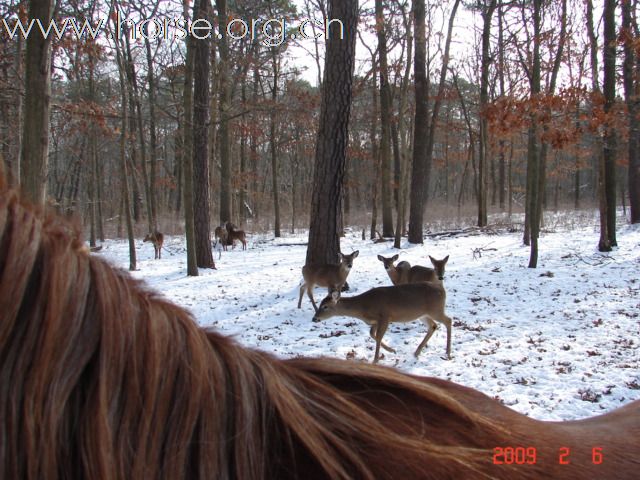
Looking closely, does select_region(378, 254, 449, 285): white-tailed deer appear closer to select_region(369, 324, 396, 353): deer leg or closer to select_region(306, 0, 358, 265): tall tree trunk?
select_region(306, 0, 358, 265): tall tree trunk

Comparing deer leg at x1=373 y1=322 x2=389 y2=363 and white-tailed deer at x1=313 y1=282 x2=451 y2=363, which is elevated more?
white-tailed deer at x1=313 y1=282 x2=451 y2=363

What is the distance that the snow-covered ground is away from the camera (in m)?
5.34


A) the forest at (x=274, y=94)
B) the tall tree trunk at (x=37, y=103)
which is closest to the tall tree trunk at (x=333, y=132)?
the forest at (x=274, y=94)

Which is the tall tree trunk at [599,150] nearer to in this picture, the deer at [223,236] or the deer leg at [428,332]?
the deer leg at [428,332]

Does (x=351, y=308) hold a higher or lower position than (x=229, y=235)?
lower

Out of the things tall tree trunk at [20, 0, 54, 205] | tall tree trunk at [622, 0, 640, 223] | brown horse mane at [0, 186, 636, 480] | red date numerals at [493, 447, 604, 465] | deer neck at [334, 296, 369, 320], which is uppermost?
tall tree trunk at [622, 0, 640, 223]

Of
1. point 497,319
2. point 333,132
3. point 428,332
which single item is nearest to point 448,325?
point 428,332

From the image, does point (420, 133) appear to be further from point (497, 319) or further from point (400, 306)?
point (400, 306)

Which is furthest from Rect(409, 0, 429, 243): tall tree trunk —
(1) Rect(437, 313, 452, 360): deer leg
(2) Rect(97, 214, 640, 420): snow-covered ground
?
(1) Rect(437, 313, 452, 360): deer leg

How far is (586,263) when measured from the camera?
12.4 meters

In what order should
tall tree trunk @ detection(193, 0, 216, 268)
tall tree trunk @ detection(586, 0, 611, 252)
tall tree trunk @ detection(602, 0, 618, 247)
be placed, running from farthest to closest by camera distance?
tall tree trunk @ detection(602, 0, 618, 247) → tall tree trunk @ detection(586, 0, 611, 252) → tall tree trunk @ detection(193, 0, 216, 268)

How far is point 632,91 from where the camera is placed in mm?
16312

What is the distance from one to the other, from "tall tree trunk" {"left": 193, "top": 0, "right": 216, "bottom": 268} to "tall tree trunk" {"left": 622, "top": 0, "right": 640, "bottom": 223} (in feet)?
30.5

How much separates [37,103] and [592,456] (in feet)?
19.3
